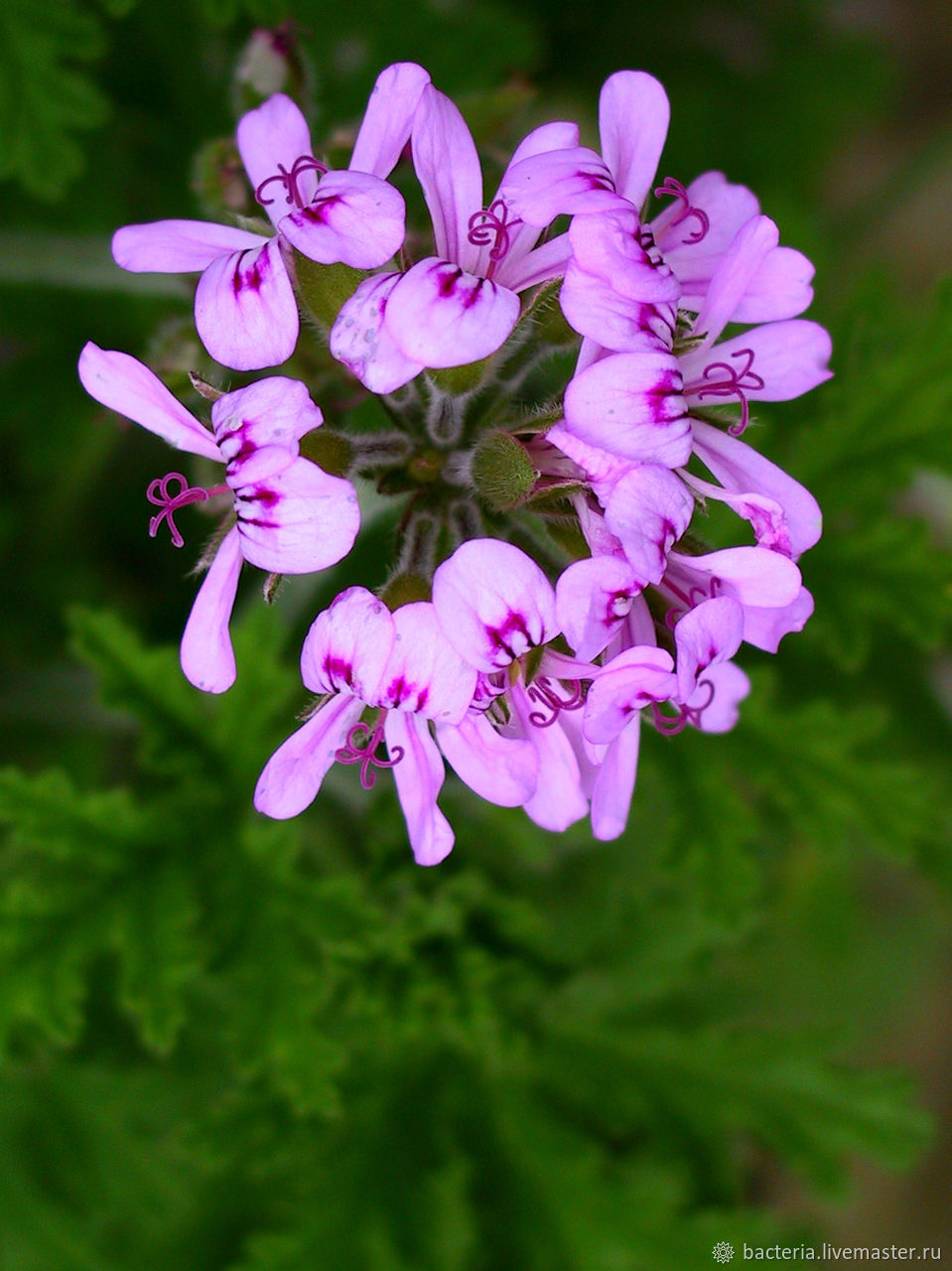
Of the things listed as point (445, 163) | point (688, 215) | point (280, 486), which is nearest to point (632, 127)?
point (688, 215)

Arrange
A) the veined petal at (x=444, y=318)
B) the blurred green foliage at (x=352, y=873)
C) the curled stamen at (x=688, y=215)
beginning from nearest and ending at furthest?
the veined petal at (x=444, y=318), the curled stamen at (x=688, y=215), the blurred green foliage at (x=352, y=873)

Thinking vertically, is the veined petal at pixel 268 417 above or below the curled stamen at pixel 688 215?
below

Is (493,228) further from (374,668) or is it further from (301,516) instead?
(374,668)

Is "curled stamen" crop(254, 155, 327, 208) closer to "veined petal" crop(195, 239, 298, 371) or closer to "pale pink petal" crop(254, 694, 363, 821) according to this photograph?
"veined petal" crop(195, 239, 298, 371)

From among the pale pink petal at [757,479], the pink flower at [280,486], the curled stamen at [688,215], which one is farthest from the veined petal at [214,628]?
the curled stamen at [688,215]

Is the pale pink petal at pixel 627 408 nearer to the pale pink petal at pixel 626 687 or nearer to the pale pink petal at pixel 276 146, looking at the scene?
the pale pink petal at pixel 626 687

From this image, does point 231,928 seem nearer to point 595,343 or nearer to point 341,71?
point 595,343

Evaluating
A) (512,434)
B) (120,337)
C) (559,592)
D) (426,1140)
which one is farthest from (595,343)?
(426,1140)
